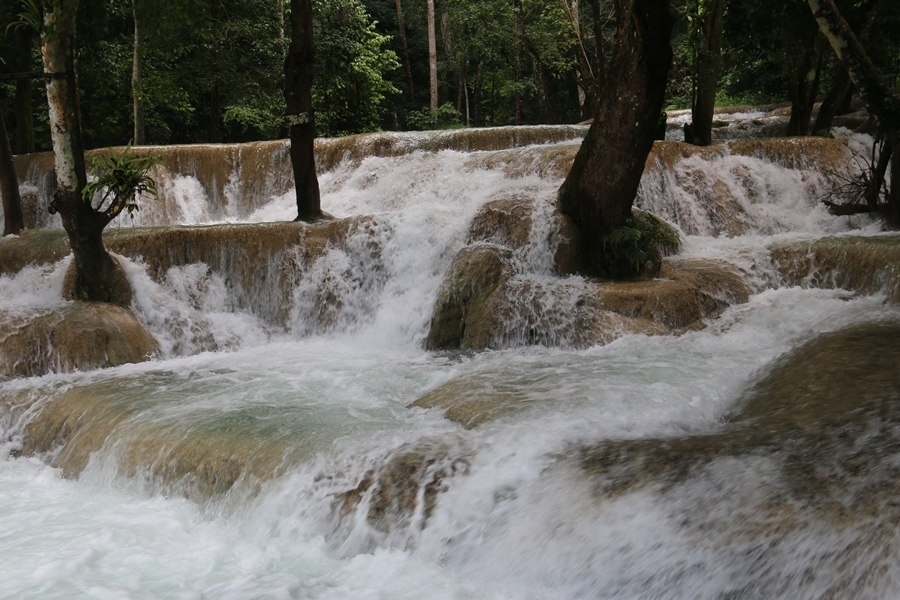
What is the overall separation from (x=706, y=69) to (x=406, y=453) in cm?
1004

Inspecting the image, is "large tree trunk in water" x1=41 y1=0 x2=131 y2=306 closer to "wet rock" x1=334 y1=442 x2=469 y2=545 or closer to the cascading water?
the cascading water

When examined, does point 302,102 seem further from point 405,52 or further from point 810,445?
point 405,52

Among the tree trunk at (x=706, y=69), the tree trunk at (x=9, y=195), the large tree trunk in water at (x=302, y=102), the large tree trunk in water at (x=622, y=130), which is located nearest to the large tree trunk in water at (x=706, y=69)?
the tree trunk at (x=706, y=69)

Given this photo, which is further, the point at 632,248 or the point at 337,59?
the point at 337,59

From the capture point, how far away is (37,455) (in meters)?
5.89

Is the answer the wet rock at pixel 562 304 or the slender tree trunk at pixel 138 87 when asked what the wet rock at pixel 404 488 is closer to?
the wet rock at pixel 562 304

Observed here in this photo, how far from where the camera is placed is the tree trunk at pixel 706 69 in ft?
39.4

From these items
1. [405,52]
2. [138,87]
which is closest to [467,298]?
[138,87]

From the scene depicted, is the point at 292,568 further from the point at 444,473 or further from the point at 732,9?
the point at 732,9

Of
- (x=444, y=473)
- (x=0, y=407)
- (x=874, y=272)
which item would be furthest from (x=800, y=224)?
(x=0, y=407)

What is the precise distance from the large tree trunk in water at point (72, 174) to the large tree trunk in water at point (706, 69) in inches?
346

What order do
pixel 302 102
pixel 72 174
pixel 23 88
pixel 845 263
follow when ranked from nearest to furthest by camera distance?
pixel 845 263 → pixel 72 174 → pixel 302 102 → pixel 23 88

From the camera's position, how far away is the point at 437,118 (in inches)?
929

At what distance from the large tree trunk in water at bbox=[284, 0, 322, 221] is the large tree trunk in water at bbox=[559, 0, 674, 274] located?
139 inches
